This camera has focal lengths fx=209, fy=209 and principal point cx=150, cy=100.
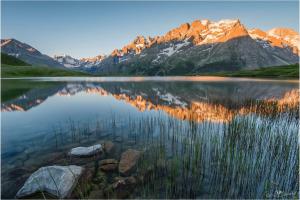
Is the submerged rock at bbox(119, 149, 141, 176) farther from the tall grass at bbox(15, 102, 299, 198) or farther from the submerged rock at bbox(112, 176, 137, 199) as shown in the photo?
the submerged rock at bbox(112, 176, 137, 199)

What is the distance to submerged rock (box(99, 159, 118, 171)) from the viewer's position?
13.1 m

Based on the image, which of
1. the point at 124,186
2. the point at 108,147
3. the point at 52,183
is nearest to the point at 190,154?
the point at 124,186

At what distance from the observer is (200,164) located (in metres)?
12.8

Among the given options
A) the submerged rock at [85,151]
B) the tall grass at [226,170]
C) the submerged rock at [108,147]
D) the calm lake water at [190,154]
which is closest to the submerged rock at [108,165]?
the calm lake water at [190,154]

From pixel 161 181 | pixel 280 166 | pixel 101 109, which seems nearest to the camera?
pixel 161 181

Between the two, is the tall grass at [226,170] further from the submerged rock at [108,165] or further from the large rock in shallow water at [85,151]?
the large rock in shallow water at [85,151]

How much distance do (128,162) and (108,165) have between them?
128 centimetres

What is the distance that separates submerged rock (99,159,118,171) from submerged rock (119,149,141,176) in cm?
39

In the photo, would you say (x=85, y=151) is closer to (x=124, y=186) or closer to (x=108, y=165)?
(x=108, y=165)

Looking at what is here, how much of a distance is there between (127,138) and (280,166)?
1196 centimetres

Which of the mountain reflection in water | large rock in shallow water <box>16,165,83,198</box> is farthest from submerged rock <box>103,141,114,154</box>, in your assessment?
the mountain reflection in water

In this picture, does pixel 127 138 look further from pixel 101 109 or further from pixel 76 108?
pixel 76 108

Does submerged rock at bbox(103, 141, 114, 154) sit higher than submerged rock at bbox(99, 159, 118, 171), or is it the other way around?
submerged rock at bbox(103, 141, 114, 154)

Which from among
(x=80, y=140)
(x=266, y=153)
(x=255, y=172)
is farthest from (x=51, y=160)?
(x=266, y=153)
